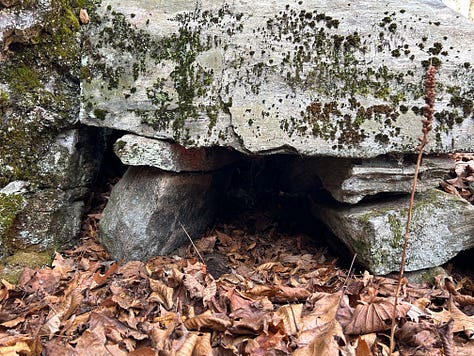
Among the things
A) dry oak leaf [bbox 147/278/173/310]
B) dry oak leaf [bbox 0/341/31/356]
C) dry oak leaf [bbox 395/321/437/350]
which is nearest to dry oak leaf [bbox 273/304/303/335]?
dry oak leaf [bbox 395/321/437/350]

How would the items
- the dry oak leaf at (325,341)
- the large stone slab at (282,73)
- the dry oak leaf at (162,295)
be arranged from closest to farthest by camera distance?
1. the dry oak leaf at (325,341)
2. the dry oak leaf at (162,295)
3. the large stone slab at (282,73)

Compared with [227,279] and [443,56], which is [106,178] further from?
[443,56]

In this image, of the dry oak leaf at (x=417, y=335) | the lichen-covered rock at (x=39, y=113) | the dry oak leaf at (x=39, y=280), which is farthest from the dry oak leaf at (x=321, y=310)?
the lichen-covered rock at (x=39, y=113)

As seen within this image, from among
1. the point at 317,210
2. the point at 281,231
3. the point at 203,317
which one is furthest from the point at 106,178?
the point at 203,317

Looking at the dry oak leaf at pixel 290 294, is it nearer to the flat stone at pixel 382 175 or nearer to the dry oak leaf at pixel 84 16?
the flat stone at pixel 382 175

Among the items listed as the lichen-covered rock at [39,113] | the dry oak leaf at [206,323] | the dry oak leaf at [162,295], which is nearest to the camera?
the dry oak leaf at [206,323]

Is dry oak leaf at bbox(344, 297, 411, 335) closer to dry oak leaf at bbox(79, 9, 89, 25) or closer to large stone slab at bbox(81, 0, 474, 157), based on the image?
large stone slab at bbox(81, 0, 474, 157)

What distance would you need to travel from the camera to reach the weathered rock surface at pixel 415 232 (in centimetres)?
300

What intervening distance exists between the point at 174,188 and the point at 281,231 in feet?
4.18

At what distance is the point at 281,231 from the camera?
4109 mm

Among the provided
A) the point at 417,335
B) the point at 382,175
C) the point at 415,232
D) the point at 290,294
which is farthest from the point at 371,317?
the point at 382,175

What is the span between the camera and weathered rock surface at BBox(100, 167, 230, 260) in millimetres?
3328

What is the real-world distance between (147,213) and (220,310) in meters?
1.22

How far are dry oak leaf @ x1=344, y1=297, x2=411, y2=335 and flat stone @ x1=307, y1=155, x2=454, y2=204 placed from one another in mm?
1045
